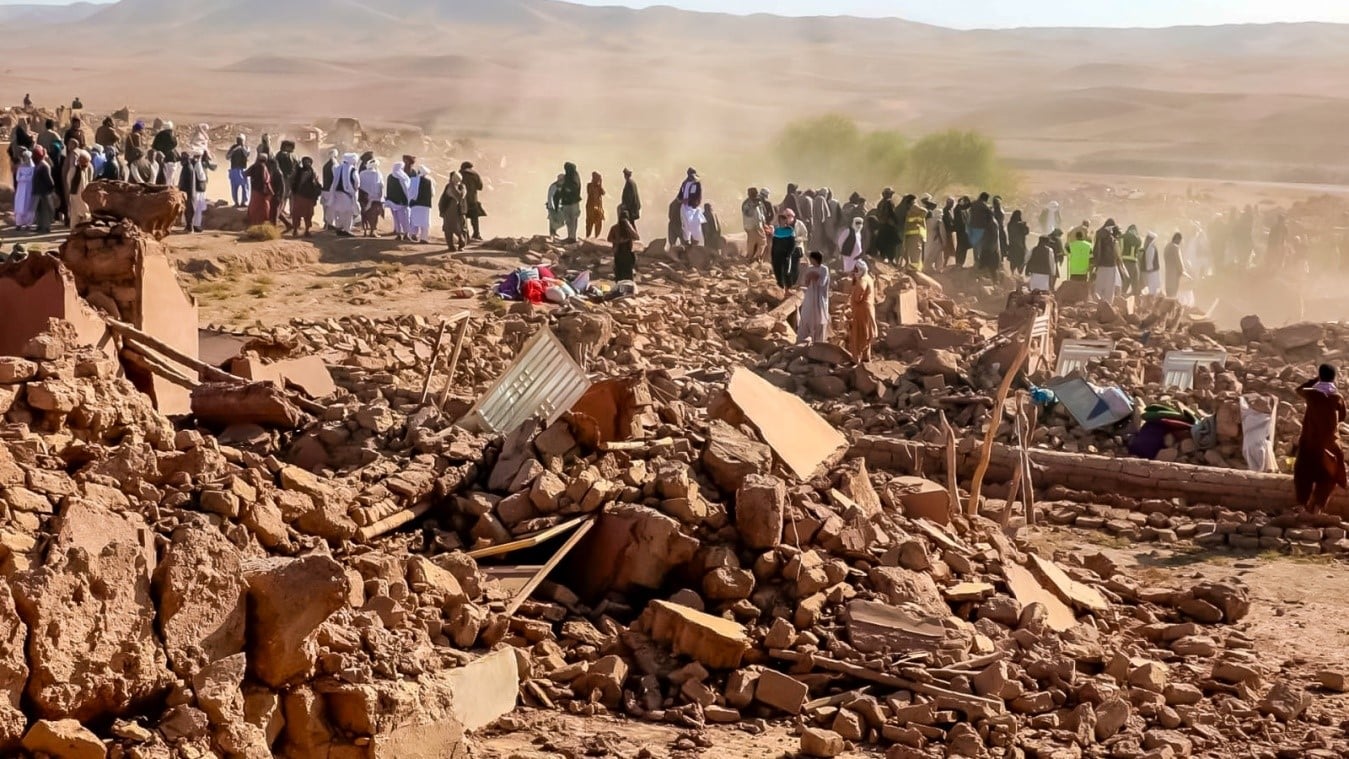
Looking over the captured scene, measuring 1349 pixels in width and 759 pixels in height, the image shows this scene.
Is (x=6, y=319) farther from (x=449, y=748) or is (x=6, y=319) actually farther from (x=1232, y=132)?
(x=1232, y=132)

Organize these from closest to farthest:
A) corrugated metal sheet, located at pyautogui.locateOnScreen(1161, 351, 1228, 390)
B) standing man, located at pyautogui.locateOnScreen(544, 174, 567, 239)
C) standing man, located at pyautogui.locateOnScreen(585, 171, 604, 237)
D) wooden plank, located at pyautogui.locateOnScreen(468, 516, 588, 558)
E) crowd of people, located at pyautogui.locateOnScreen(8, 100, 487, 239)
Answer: wooden plank, located at pyautogui.locateOnScreen(468, 516, 588, 558) < corrugated metal sheet, located at pyautogui.locateOnScreen(1161, 351, 1228, 390) < crowd of people, located at pyautogui.locateOnScreen(8, 100, 487, 239) < standing man, located at pyautogui.locateOnScreen(585, 171, 604, 237) < standing man, located at pyautogui.locateOnScreen(544, 174, 567, 239)

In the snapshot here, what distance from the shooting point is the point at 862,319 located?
1484 centimetres

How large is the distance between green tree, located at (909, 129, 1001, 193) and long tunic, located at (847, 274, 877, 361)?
27375 millimetres

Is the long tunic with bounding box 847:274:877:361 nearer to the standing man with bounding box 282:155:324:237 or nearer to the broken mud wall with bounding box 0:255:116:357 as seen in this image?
the broken mud wall with bounding box 0:255:116:357

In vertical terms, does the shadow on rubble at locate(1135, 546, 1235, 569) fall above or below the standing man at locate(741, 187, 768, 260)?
below

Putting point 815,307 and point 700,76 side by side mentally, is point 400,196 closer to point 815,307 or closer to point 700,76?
point 815,307

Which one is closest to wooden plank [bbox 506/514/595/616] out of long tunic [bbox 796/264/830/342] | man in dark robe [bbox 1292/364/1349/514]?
man in dark robe [bbox 1292/364/1349/514]

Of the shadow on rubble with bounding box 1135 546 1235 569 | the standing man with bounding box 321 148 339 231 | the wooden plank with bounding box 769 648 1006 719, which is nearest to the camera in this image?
the wooden plank with bounding box 769 648 1006 719

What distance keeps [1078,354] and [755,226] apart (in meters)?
7.02

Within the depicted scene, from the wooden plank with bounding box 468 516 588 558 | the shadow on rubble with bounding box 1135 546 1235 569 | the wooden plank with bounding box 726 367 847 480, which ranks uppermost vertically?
the wooden plank with bounding box 726 367 847 480

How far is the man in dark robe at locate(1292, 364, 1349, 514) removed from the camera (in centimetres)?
1061

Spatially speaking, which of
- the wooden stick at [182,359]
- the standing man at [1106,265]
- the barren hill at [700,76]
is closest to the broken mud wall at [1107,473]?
the wooden stick at [182,359]

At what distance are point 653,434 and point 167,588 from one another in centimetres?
413

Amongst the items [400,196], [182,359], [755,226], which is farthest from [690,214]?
[182,359]
